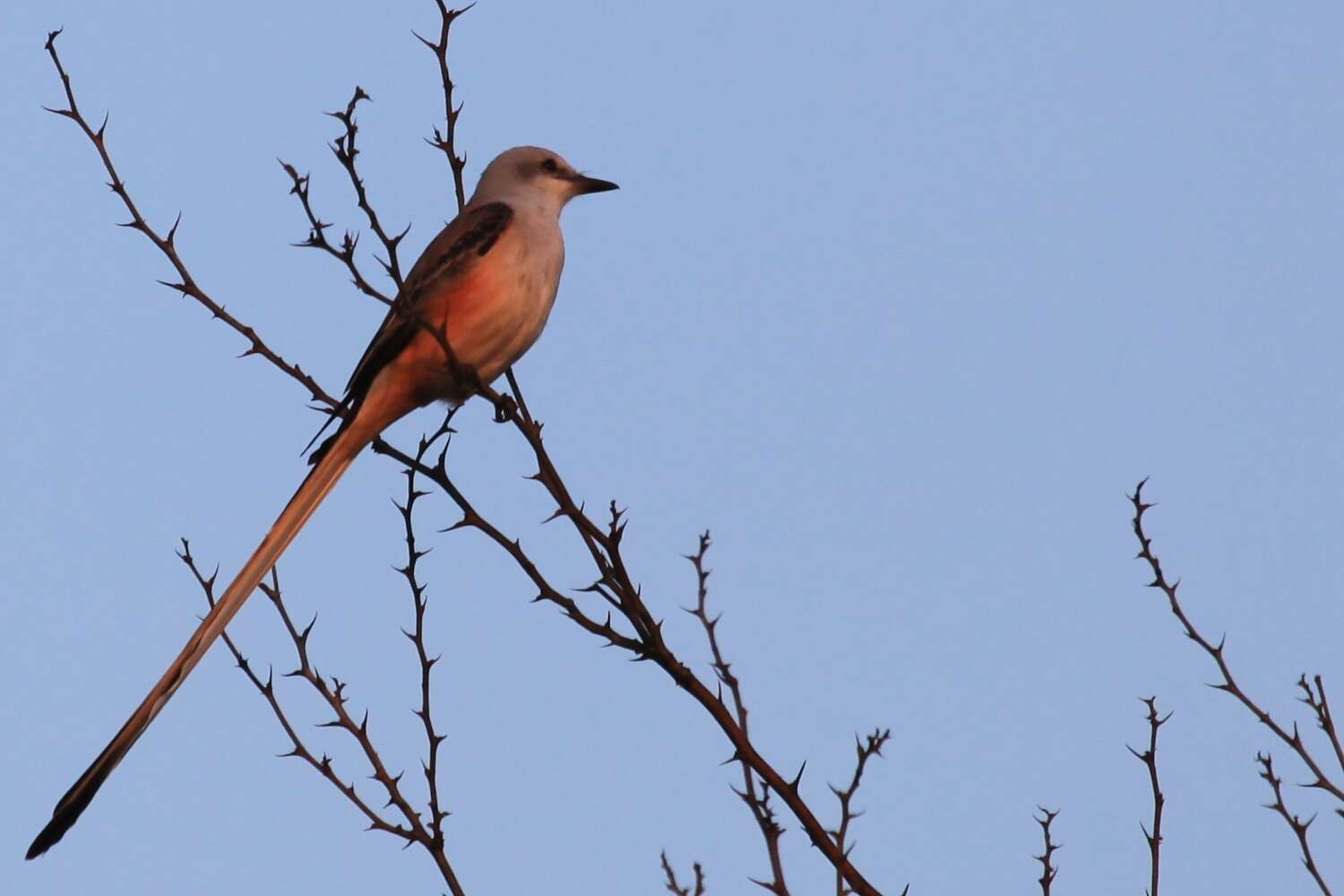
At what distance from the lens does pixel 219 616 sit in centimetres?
340

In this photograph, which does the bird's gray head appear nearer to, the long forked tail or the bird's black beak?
the bird's black beak

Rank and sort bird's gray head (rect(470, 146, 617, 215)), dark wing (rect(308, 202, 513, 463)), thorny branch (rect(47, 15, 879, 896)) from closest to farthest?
thorny branch (rect(47, 15, 879, 896)) → dark wing (rect(308, 202, 513, 463)) → bird's gray head (rect(470, 146, 617, 215))

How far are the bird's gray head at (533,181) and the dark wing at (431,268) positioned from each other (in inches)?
11.3

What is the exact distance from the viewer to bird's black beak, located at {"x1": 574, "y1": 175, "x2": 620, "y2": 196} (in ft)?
17.1

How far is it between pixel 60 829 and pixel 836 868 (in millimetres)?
1603

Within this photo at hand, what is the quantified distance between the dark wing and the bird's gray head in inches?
11.3

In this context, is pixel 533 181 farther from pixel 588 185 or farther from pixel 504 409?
pixel 504 409

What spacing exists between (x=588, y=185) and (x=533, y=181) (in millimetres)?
233

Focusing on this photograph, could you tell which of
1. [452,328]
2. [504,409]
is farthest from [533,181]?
[504,409]

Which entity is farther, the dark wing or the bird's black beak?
the bird's black beak

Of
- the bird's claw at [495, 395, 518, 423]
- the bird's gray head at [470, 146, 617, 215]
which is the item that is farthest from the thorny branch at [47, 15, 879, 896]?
the bird's gray head at [470, 146, 617, 215]

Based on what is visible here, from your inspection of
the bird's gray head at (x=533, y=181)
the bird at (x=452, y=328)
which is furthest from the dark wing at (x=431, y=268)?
the bird's gray head at (x=533, y=181)

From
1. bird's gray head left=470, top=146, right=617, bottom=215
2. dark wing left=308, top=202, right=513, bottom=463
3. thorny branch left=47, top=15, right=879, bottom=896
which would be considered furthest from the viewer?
bird's gray head left=470, top=146, right=617, bottom=215

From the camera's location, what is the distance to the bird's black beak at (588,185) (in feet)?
17.1
